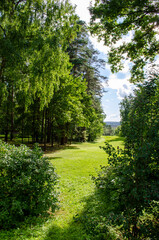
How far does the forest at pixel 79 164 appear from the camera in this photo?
2939mm

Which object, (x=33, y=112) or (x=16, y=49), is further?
(x=33, y=112)

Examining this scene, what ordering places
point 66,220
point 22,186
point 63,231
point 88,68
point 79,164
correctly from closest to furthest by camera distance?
point 63,231 → point 22,186 → point 66,220 → point 79,164 → point 88,68

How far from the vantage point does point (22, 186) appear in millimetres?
4137

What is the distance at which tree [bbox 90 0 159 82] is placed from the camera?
695 centimetres

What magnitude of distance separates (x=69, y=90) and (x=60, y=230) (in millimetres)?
14750

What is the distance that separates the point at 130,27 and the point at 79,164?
8794mm

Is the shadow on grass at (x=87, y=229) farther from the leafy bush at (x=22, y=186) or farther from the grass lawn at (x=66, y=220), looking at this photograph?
the leafy bush at (x=22, y=186)

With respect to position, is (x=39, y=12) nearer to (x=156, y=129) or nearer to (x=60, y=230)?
(x=156, y=129)

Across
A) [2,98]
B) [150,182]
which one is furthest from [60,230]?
[2,98]

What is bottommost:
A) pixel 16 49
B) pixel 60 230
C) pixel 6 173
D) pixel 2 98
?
pixel 60 230

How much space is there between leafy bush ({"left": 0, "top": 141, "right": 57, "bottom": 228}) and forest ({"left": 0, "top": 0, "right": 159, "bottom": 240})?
0.08ft

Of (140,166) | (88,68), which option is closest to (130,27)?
(140,166)

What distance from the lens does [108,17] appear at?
768cm

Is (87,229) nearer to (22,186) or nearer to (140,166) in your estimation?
(140,166)
